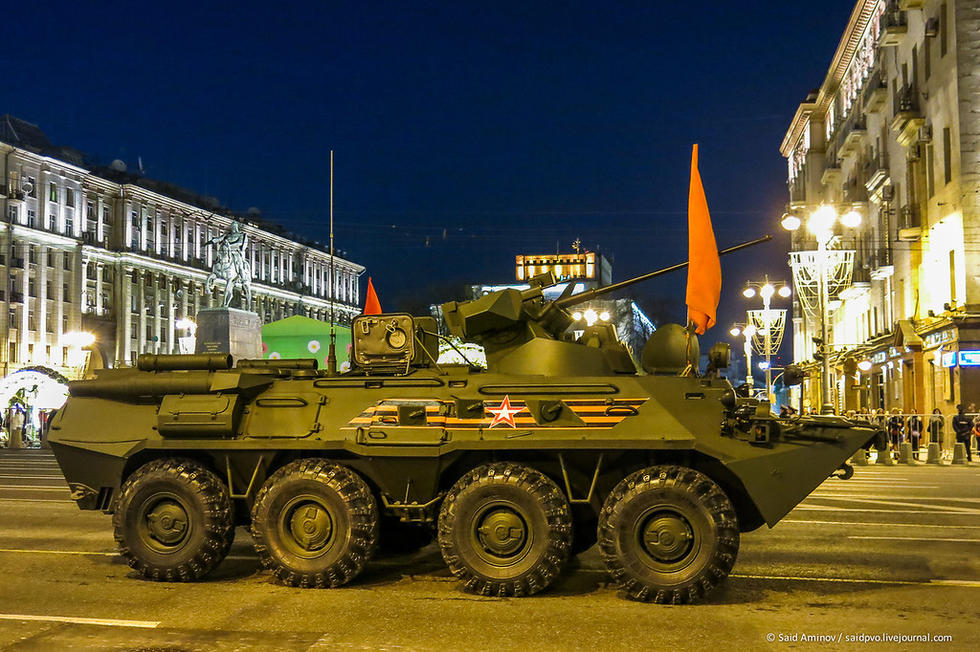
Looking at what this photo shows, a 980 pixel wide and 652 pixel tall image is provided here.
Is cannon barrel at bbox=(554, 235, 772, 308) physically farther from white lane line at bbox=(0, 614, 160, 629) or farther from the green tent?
the green tent

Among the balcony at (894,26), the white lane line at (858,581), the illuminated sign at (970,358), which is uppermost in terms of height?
the balcony at (894,26)

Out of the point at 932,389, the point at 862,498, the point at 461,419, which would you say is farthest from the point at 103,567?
the point at 932,389

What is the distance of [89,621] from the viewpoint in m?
7.54

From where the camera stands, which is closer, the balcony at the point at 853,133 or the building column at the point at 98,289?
the balcony at the point at 853,133

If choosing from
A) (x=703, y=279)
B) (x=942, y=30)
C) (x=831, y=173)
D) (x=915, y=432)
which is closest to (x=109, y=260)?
(x=831, y=173)

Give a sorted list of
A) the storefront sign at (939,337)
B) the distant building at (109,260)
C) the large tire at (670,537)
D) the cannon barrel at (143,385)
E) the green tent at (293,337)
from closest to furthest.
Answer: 1. the large tire at (670,537)
2. the cannon barrel at (143,385)
3. the storefront sign at (939,337)
4. the green tent at (293,337)
5. the distant building at (109,260)

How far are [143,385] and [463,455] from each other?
2974 millimetres

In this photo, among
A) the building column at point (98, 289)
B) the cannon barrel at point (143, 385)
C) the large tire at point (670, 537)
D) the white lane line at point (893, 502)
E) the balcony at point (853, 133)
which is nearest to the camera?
the large tire at point (670, 537)

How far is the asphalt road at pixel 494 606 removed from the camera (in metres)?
6.89

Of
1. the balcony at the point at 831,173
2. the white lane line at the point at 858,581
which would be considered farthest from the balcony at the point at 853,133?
the white lane line at the point at 858,581

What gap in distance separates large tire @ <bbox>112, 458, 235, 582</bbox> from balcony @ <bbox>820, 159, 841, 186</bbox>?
49.0 metres

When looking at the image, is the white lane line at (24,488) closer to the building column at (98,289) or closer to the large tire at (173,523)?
the large tire at (173,523)

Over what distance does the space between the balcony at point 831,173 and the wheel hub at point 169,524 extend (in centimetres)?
4914

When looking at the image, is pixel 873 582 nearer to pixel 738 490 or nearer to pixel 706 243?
pixel 738 490
